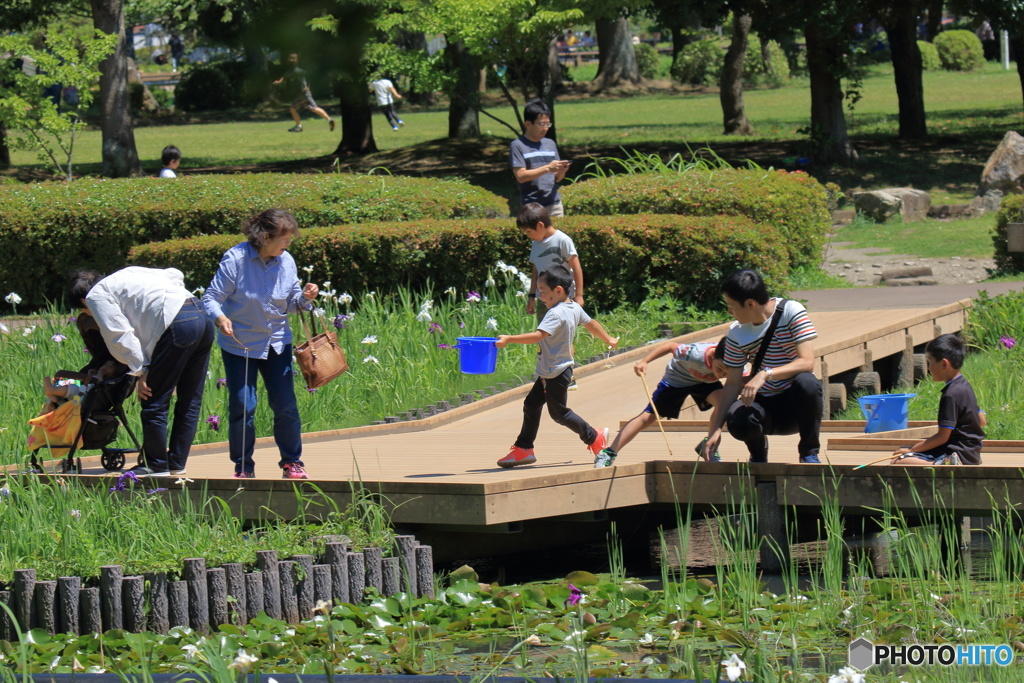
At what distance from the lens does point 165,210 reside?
15.4m

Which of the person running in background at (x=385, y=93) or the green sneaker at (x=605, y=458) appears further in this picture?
the person running in background at (x=385, y=93)

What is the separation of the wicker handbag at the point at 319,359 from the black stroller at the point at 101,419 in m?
1.12

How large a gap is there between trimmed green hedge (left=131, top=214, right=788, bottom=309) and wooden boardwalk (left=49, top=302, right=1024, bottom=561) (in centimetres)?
269

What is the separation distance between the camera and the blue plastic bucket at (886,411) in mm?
7816

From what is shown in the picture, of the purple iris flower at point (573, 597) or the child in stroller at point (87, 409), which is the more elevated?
the child in stroller at point (87, 409)

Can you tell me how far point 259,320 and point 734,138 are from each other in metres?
24.6

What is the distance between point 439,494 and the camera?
258 inches

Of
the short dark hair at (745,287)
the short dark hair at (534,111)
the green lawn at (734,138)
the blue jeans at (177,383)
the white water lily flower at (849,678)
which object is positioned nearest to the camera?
the white water lily flower at (849,678)

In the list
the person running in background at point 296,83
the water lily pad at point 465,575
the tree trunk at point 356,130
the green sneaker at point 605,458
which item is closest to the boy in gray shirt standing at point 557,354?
the green sneaker at point 605,458

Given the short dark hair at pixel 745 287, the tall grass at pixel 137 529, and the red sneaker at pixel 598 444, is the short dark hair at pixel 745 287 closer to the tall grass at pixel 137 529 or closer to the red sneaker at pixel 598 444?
the red sneaker at pixel 598 444

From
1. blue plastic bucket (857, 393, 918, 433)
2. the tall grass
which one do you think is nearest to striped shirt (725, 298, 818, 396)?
blue plastic bucket (857, 393, 918, 433)

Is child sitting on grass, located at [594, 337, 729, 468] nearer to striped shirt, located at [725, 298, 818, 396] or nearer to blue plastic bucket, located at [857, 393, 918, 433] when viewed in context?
striped shirt, located at [725, 298, 818, 396]

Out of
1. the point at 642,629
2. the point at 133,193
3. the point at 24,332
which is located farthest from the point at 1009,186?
the point at 642,629

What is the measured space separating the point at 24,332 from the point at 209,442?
3.18 metres
